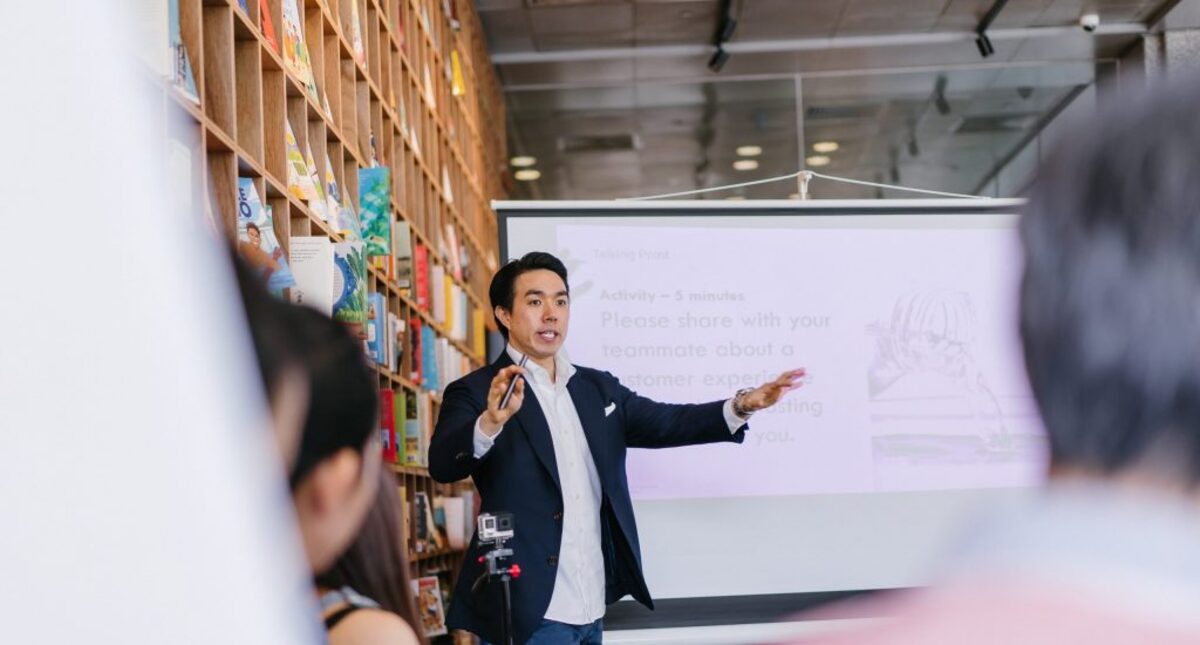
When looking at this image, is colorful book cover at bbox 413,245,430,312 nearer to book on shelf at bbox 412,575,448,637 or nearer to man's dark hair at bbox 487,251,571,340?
book on shelf at bbox 412,575,448,637

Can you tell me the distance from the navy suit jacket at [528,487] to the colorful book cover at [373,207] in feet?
2.17

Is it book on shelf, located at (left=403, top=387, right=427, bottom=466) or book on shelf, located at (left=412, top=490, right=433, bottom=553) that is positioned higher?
book on shelf, located at (left=403, top=387, right=427, bottom=466)

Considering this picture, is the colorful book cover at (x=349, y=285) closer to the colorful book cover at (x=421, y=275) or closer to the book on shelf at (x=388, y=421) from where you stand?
the book on shelf at (x=388, y=421)

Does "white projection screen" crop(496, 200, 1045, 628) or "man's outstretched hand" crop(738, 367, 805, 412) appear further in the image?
"white projection screen" crop(496, 200, 1045, 628)

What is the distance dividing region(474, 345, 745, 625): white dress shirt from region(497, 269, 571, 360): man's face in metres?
0.04

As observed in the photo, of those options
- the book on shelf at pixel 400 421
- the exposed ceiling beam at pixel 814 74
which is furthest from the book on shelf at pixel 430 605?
the exposed ceiling beam at pixel 814 74

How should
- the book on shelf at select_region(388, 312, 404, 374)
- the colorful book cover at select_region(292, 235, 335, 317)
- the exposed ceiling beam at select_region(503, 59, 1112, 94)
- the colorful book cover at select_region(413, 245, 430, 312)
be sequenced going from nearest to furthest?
the colorful book cover at select_region(292, 235, 335, 317) → the book on shelf at select_region(388, 312, 404, 374) → the colorful book cover at select_region(413, 245, 430, 312) → the exposed ceiling beam at select_region(503, 59, 1112, 94)

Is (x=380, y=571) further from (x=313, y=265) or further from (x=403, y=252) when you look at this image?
(x=403, y=252)

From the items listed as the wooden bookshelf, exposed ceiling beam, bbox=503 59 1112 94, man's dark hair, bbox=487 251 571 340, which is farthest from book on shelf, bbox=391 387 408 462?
exposed ceiling beam, bbox=503 59 1112 94

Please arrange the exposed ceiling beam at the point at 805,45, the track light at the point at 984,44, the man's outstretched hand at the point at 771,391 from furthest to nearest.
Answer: the exposed ceiling beam at the point at 805,45, the track light at the point at 984,44, the man's outstretched hand at the point at 771,391

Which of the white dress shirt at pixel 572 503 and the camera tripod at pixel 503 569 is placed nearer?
the camera tripod at pixel 503 569

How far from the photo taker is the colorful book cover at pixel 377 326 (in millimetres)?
3513

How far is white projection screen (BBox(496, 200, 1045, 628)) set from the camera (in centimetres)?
377

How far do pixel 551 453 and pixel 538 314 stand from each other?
Result: 1.17 feet
